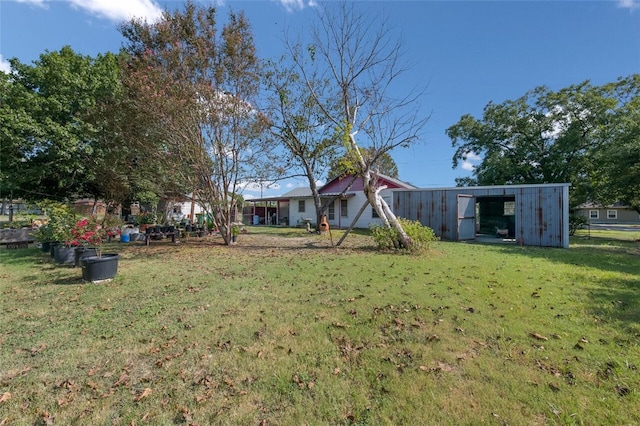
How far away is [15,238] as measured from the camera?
11.6 meters

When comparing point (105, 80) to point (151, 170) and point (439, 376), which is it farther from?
point (439, 376)

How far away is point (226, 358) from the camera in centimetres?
299

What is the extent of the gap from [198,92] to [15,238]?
30.5 ft

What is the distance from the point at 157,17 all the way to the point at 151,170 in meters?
5.21

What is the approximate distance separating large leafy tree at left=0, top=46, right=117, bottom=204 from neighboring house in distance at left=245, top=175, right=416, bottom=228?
12884 millimetres

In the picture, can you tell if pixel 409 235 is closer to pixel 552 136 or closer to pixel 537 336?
pixel 537 336

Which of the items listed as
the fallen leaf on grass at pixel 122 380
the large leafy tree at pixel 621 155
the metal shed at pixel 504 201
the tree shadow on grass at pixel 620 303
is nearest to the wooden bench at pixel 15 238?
the fallen leaf on grass at pixel 122 380

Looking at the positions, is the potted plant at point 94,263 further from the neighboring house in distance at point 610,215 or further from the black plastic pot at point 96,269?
the neighboring house in distance at point 610,215

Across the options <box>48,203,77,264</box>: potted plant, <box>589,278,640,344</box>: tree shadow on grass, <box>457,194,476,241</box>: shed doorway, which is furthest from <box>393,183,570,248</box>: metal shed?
<box>48,203,77,264</box>: potted plant

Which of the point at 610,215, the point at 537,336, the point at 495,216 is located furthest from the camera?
the point at 610,215

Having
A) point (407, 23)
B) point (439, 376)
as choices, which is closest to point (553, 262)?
point (439, 376)

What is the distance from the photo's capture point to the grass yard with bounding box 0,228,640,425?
224 centimetres

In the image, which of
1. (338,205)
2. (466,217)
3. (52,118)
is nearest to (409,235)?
(466,217)

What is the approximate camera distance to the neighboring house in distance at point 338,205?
21234mm
